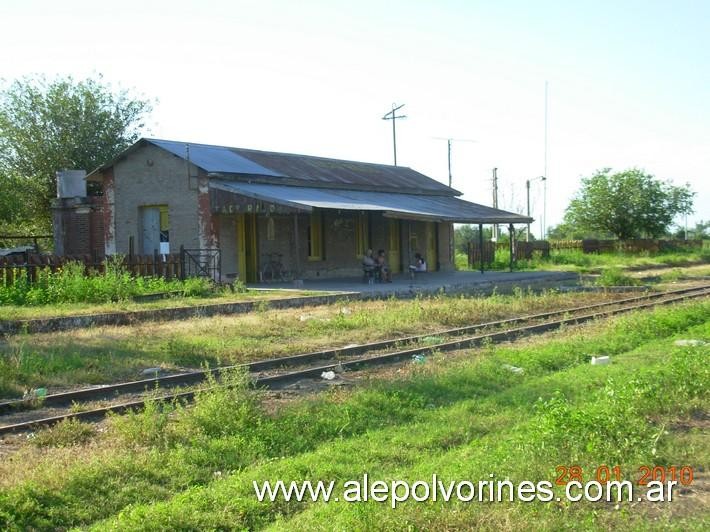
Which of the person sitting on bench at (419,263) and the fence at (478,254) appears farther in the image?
the fence at (478,254)

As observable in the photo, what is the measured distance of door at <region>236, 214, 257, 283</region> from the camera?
2525 cm

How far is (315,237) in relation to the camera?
28031 millimetres

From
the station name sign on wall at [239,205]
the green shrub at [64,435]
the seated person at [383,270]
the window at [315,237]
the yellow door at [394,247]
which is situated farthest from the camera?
the yellow door at [394,247]

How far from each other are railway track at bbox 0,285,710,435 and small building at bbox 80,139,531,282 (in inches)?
314

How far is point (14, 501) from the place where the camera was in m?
5.26

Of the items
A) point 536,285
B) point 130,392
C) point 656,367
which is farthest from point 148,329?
point 536,285

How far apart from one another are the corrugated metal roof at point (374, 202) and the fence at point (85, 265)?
3.08 meters

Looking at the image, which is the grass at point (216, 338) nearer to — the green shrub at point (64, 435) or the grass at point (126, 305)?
the grass at point (126, 305)

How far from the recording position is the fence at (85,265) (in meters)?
19.0

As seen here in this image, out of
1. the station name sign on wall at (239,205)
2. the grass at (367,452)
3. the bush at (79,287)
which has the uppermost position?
the station name sign on wall at (239,205)

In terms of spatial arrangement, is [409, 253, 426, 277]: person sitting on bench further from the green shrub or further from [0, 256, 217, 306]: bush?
the green shrub
